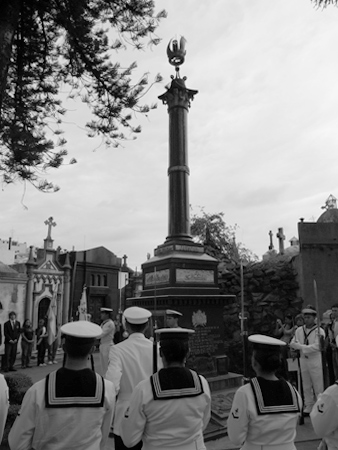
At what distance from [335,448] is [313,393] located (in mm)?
4625

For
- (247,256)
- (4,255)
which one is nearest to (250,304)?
(247,256)

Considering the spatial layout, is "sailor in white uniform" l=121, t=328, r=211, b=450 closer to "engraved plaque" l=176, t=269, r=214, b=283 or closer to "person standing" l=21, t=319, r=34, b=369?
"engraved plaque" l=176, t=269, r=214, b=283

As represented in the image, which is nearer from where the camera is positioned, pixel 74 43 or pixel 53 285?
pixel 74 43

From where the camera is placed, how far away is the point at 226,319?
1329cm

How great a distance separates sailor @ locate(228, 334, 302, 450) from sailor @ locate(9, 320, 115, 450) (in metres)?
0.89

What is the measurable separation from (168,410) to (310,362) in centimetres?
481

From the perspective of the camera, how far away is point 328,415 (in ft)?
7.65

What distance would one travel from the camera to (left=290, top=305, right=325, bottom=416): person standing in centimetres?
622

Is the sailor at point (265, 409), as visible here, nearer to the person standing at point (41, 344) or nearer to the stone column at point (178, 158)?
the stone column at point (178, 158)

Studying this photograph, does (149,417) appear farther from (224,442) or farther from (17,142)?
(17,142)

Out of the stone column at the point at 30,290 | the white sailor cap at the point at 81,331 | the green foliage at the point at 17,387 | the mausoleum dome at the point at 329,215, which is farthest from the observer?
the stone column at the point at 30,290

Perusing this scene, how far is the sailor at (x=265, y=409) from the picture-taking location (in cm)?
238

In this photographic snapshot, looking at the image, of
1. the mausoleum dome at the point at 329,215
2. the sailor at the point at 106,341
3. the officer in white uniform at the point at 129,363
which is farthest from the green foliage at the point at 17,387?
the mausoleum dome at the point at 329,215

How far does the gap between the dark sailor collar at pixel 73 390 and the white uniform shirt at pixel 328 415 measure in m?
1.38
